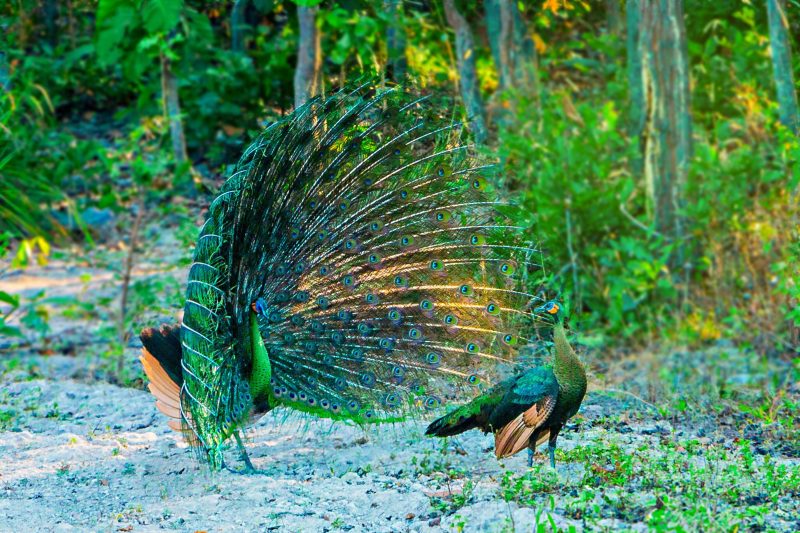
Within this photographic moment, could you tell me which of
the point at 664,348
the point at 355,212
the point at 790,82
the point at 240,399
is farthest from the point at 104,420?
the point at 790,82

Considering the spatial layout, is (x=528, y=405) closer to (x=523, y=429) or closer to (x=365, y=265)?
(x=523, y=429)

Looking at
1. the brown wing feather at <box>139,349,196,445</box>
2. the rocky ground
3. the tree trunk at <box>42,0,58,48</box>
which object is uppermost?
the tree trunk at <box>42,0,58,48</box>

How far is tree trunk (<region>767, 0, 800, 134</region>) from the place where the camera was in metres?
8.20

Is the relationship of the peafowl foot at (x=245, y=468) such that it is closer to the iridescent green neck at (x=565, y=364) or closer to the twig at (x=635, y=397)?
the iridescent green neck at (x=565, y=364)

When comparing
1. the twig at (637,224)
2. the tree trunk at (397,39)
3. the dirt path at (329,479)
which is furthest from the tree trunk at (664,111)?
the dirt path at (329,479)

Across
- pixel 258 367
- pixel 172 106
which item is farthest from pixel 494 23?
pixel 258 367

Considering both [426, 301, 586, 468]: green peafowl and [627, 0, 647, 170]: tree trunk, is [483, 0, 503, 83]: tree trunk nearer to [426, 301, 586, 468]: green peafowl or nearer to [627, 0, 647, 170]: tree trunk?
[627, 0, 647, 170]: tree trunk

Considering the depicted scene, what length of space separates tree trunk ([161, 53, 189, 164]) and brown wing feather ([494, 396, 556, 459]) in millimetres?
7715

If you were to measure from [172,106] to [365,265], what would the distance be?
23.1ft

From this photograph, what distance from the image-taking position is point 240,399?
572 cm

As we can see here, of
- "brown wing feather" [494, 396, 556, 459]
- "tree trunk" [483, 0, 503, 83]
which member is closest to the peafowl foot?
"brown wing feather" [494, 396, 556, 459]

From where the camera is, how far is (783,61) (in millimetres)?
8219

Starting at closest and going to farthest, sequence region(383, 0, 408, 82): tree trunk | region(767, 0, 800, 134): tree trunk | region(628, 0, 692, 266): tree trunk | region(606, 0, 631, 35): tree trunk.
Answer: region(767, 0, 800, 134): tree trunk
region(628, 0, 692, 266): tree trunk
region(383, 0, 408, 82): tree trunk
region(606, 0, 631, 35): tree trunk

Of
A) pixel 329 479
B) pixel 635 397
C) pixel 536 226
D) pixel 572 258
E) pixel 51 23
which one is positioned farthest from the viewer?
pixel 51 23
